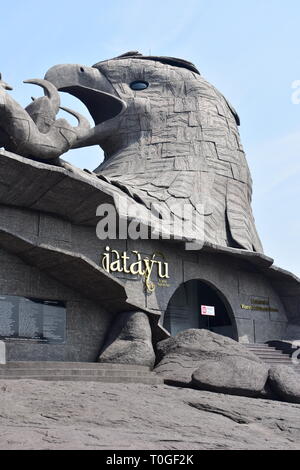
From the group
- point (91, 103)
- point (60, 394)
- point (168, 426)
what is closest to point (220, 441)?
point (168, 426)

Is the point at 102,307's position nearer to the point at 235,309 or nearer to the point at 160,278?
the point at 160,278

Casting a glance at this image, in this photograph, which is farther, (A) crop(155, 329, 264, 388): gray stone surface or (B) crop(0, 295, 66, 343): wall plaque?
(B) crop(0, 295, 66, 343): wall plaque

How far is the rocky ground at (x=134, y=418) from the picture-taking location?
7.17 metres

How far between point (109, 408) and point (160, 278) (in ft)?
25.9

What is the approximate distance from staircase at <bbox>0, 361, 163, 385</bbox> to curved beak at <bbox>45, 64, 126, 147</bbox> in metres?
9.72

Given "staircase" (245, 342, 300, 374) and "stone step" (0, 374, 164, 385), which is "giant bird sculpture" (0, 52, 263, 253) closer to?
"staircase" (245, 342, 300, 374)

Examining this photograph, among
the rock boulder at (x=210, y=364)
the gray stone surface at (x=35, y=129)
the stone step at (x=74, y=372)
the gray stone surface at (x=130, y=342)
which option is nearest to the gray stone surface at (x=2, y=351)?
the stone step at (x=74, y=372)

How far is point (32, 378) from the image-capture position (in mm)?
10969

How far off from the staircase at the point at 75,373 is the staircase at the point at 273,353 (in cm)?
480

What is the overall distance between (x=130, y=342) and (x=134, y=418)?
5.39 metres

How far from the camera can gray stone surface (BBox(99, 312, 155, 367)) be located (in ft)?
44.9

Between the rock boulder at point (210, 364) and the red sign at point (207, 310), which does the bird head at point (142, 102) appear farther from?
the rock boulder at point (210, 364)

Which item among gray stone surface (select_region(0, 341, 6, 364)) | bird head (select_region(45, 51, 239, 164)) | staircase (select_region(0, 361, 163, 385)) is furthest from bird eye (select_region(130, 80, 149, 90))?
staircase (select_region(0, 361, 163, 385))

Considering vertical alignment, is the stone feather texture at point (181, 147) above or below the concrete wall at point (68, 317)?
above
